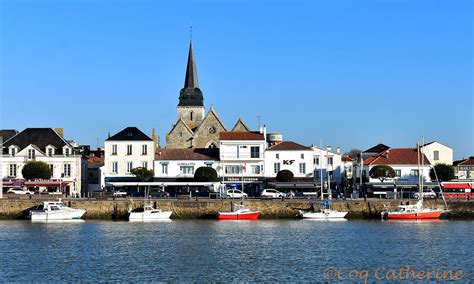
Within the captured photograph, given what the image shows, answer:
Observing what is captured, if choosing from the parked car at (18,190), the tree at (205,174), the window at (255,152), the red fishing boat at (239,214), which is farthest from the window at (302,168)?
the parked car at (18,190)

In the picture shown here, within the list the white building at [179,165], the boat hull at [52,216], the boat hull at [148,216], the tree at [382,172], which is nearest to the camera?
the boat hull at [52,216]

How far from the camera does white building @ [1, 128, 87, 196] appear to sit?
77.6m

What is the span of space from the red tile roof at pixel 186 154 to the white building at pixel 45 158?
29.4 feet

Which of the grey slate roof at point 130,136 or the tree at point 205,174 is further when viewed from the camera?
the grey slate roof at point 130,136

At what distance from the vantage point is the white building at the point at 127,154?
82312mm

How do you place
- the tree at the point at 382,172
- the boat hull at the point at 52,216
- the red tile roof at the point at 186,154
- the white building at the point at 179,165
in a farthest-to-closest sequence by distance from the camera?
the red tile roof at the point at 186,154 < the white building at the point at 179,165 < the tree at the point at 382,172 < the boat hull at the point at 52,216

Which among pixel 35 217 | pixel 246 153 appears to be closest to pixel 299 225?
pixel 35 217

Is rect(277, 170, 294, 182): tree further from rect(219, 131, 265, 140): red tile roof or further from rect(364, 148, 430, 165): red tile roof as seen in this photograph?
rect(364, 148, 430, 165): red tile roof

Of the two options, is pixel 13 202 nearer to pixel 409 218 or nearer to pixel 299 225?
pixel 299 225

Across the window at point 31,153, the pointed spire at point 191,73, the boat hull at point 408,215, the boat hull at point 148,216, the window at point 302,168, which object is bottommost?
the boat hull at point 408,215

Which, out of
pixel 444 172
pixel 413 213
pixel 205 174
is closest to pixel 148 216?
pixel 205 174

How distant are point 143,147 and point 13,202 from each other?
22656mm

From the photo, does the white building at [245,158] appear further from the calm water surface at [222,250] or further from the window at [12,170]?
the calm water surface at [222,250]

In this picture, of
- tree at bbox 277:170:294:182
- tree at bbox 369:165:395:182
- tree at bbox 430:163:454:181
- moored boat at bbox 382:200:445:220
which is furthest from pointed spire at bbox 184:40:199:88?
moored boat at bbox 382:200:445:220
